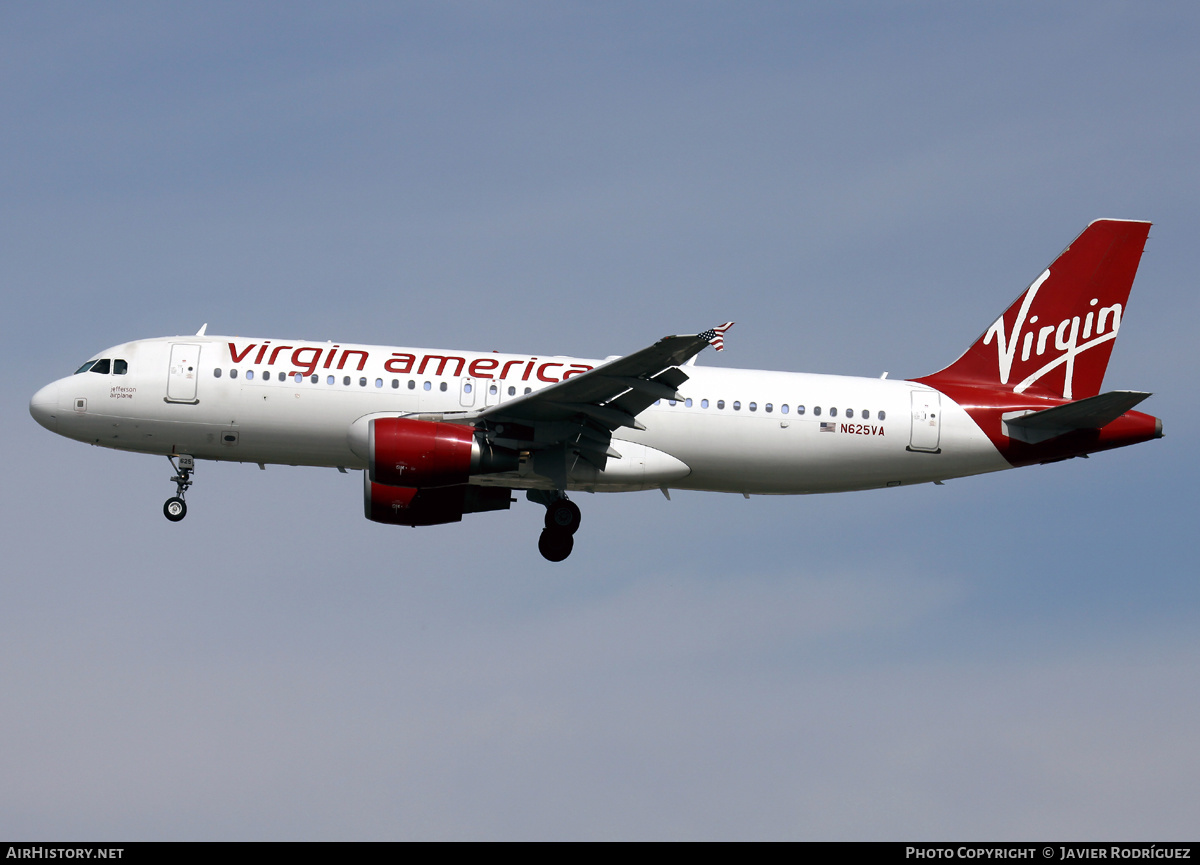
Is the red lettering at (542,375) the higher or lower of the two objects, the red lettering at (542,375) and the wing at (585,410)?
the higher

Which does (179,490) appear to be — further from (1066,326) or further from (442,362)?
(1066,326)

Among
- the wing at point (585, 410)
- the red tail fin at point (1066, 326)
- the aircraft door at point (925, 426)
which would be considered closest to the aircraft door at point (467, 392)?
the wing at point (585, 410)

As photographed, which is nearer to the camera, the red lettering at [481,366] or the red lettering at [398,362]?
the red lettering at [398,362]

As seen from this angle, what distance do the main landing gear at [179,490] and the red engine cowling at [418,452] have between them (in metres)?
5.53

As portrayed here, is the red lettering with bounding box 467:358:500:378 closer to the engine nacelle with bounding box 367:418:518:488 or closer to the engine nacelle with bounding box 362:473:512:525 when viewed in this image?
the engine nacelle with bounding box 367:418:518:488

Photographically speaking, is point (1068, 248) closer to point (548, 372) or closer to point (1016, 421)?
point (1016, 421)

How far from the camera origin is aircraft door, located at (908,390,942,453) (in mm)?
32938

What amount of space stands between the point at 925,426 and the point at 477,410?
10.9 m

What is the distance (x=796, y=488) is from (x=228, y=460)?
13711 mm

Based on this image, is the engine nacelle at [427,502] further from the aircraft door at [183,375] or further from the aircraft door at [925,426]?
the aircraft door at [925,426]

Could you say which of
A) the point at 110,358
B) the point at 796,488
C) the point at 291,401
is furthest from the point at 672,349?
the point at 110,358

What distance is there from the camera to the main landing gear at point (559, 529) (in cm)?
3275

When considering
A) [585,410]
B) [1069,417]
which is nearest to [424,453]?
[585,410]

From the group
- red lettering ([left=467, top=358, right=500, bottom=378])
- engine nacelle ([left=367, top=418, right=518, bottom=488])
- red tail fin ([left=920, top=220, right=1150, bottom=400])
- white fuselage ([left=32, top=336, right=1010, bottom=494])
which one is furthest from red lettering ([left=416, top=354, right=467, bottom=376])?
red tail fin ([left=920, top=220, right=1150, bottom=400])
